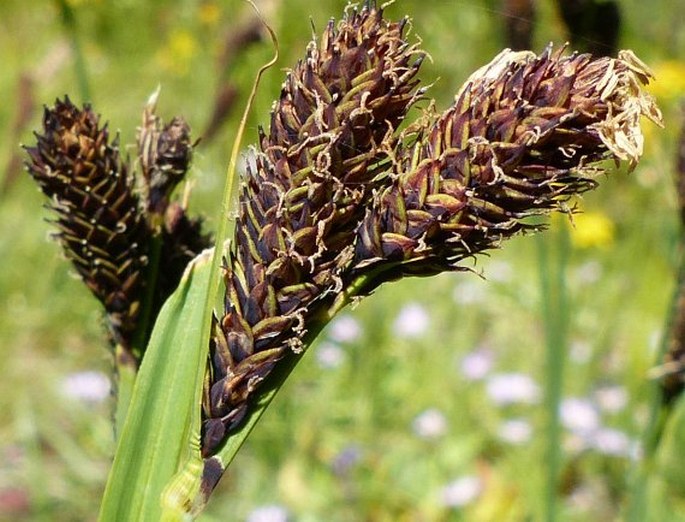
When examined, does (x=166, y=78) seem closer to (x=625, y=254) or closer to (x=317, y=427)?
(x=625, y=254)

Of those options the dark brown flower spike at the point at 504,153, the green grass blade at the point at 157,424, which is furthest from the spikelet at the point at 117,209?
the dark brown flower spike at the point at 504,153

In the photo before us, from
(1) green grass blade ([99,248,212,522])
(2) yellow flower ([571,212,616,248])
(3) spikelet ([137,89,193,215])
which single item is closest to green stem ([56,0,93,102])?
(3) spikelet ([137,89,193,215])

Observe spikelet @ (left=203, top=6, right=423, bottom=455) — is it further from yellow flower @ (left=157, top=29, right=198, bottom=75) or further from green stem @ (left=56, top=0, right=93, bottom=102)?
yellow flower @ (left=157, top=29, right=198, bottom=75)

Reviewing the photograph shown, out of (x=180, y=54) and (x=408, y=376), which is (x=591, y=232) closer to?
(x=408, y=376)

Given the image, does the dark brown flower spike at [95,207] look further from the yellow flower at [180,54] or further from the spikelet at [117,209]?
the yellow flower at [180,54]

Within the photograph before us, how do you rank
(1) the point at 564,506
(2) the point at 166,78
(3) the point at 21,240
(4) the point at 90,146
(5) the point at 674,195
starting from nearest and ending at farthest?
(4) the point at 90,146 → (5) the point at 674,195 → (1) the point at 564,506 → (3) the point at 21,240 → (2) the point at 166,78

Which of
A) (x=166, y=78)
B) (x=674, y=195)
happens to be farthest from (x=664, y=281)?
(x=166, y=78)
